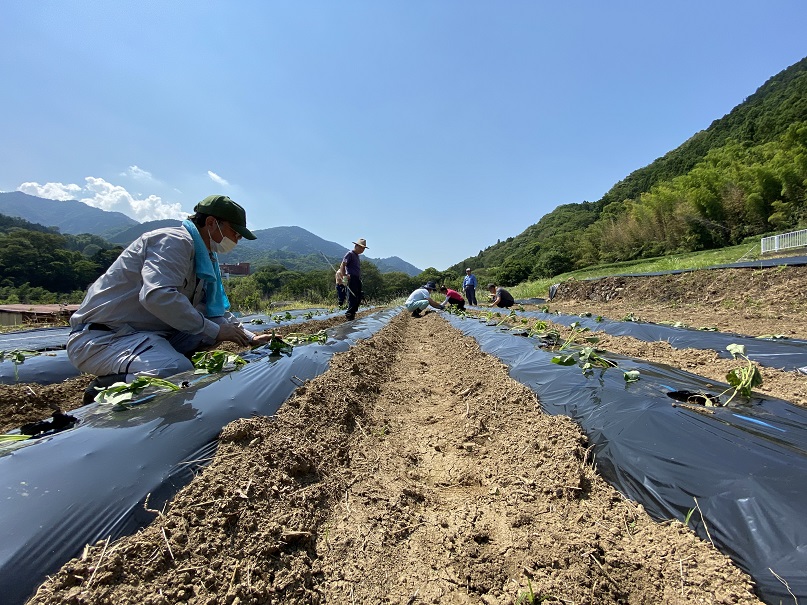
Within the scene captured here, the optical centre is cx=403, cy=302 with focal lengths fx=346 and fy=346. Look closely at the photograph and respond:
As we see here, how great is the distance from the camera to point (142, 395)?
2002mm

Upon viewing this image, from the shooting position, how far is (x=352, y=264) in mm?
7730

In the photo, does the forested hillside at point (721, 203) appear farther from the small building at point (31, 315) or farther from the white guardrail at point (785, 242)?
the small building at point (31, 315)

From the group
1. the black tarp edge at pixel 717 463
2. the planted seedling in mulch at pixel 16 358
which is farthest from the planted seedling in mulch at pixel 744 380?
the planted seedling in mulch at pixel 16 358

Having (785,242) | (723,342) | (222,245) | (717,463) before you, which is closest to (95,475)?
(222,245)

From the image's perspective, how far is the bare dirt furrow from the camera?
3.58ft

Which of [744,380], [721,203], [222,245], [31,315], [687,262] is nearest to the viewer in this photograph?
[744,380]

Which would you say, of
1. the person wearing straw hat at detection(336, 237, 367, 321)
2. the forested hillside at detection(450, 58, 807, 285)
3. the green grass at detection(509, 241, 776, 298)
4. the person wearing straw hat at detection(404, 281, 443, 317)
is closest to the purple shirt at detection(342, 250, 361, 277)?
the person wearing straw hat at detection(336, 237, 367, 321)

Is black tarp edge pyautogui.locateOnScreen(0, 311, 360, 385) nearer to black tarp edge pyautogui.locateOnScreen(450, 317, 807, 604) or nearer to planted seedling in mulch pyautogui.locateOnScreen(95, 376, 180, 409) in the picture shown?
planted seedling in mulch pyautogui.locateOnScreen(95, 376, 180, 409)

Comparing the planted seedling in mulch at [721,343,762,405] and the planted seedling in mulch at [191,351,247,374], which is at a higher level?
the planted seedling in mulch at [191,351,247,374]

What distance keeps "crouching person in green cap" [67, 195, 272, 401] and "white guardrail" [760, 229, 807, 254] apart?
21.7m

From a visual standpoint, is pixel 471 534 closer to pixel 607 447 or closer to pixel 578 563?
pixel 578 563

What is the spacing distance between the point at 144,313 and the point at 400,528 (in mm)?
2299

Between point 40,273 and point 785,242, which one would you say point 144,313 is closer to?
point 785,242

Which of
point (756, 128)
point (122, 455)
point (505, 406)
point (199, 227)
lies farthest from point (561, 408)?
point (756, 128)
